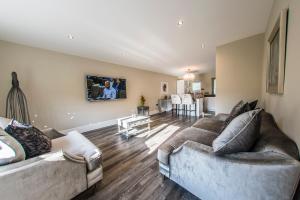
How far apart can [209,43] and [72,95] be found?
3.92m

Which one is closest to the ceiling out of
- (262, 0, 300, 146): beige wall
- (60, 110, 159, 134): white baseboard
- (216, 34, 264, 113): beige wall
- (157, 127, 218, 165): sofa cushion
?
(216, 34, 264, 113): beige wall

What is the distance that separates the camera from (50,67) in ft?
10.2

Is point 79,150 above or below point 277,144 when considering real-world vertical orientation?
below

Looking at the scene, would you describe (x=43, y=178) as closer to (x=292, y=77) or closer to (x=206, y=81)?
(x=292, y=77)

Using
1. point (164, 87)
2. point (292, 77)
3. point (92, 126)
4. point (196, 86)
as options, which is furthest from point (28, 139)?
point (196, 86)

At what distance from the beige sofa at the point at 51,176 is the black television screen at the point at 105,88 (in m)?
2.64

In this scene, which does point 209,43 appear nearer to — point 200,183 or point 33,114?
point 200,183

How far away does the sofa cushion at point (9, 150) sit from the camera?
1052 mm

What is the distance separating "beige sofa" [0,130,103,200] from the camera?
964 mm

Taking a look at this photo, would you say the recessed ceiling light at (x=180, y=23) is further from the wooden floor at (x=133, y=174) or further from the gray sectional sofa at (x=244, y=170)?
the wooden floor at (x=133, y=174)

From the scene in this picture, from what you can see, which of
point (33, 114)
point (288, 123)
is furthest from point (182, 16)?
point (33, 114)

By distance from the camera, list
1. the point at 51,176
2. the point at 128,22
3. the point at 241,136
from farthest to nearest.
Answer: the point at 128,22
the point at 51,176
the point at 241,136

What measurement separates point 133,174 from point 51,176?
40.0 inches

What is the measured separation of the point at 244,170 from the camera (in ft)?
2.94
